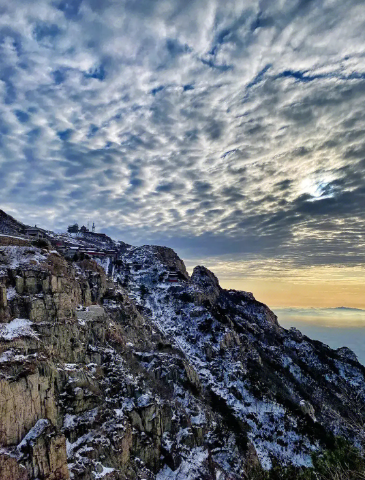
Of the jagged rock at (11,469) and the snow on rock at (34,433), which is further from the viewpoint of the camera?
the snow on rock at (34,433)

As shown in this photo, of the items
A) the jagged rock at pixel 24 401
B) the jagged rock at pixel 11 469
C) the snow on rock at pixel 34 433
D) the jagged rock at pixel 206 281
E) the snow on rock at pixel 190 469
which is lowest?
the snow on rock at pixel 190 469

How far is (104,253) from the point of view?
12912cm

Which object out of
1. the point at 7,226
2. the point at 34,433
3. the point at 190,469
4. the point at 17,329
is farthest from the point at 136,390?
the point at 7,226

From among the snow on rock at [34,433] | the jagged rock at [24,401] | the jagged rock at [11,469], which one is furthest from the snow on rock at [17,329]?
the jagged rock at [11,469]

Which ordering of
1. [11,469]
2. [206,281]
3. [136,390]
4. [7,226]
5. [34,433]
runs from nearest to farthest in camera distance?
[11,469], [34,433], [136,390], [7,226], [206,281]

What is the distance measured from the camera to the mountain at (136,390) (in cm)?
3312

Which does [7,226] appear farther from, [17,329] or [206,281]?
[206,281]

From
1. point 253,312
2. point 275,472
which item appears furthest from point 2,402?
point 253,312

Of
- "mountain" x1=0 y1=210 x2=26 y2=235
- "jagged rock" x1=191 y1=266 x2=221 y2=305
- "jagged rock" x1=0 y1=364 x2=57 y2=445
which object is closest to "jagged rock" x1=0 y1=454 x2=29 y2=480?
"jagged rock" x1=0 y1=364 x2=57 y2=445

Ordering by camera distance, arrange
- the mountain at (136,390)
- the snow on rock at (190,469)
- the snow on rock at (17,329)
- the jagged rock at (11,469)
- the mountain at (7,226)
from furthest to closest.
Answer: the mountain at (7,226) → the snow on rock at (190,469) → the snow on rock at (17,329) → the mountain at (136,390) → the jagged rock at (11,469)

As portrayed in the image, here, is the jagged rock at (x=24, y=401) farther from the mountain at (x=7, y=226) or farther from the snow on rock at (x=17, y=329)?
the mountain at (x=7, y=226)

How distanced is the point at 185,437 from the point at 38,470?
28.7 metres

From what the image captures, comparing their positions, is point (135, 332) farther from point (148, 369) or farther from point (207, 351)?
point (207, 351)

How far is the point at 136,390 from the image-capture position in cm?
4853
